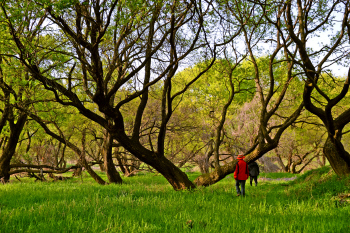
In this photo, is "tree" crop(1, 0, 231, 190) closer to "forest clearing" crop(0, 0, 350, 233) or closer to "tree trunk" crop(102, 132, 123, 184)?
"forest clearing" crop(0, 0, 350, 233)

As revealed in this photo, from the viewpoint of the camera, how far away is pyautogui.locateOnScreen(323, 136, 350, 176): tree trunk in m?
9.41

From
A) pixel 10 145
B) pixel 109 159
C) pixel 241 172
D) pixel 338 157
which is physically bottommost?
pixel 241 172

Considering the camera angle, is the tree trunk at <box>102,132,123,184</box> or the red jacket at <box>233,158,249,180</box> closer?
the red jacket at <box>233,158,249,180</box>

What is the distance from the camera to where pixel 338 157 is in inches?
390

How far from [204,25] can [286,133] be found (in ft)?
62.7

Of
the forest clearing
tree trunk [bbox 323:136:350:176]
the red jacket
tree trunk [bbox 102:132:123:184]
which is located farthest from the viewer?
tree trunk [bbox 102:132:123:184]

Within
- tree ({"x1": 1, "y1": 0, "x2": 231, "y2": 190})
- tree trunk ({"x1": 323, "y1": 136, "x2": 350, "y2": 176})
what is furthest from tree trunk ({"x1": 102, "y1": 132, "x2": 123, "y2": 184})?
tree trunk ({"x1": 323, "y1": 136, "x2": 350, "y2": 176})

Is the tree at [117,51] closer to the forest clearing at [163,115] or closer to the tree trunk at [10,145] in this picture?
the forest clearing at [163,115]

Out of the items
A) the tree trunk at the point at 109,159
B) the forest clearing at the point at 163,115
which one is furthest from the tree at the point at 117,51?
the tree trunk at the point at 109,159

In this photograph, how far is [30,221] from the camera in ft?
13.4

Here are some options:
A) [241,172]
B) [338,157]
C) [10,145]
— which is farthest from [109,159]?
[338,157]

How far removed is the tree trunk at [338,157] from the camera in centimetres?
941

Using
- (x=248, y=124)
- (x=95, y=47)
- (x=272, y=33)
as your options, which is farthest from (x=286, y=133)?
(x=95, y=47)

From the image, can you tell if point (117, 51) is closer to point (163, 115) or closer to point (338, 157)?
point (163, 115)
